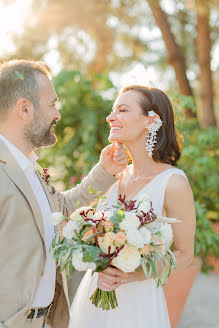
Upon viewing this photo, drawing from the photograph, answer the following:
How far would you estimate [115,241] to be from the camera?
71.1 inches

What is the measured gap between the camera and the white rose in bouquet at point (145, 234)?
1.79 metres

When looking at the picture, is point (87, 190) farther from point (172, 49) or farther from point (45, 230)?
point (172, 49)

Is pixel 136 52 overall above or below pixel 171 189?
above

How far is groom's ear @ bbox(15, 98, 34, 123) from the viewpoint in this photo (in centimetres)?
215

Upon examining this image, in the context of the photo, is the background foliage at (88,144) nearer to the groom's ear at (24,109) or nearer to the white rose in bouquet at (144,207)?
the groom's ear at (24,109)

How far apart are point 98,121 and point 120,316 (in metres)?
3.67

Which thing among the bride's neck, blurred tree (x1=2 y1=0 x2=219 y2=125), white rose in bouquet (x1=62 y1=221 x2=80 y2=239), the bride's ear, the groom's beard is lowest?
white rose in bouquet (x1=62 y1=221 x2=80 y2=239)

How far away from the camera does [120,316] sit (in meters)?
2.34

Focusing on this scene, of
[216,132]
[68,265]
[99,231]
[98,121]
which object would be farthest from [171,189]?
[216,132]

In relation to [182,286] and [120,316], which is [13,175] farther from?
[182,286]

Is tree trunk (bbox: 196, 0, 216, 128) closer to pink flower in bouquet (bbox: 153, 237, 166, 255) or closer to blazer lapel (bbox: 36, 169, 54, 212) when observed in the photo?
blazer lapel (bbox: 36, 169, 54, 212)

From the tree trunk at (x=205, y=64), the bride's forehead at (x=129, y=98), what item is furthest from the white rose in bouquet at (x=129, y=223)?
the tree trunk at (x=205, y=64)

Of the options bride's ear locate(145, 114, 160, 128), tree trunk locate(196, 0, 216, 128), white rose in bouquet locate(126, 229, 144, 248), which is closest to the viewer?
white rose in bouquet locate(126, 229, 144, 248)

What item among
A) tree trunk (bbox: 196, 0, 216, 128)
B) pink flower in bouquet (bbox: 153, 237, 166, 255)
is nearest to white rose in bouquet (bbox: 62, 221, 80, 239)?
pink flower in bouquet (bbox: 153, 237, 166, 255)
